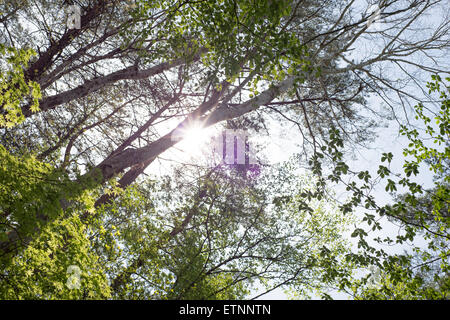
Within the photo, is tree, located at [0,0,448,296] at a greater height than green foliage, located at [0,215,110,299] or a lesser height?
greater

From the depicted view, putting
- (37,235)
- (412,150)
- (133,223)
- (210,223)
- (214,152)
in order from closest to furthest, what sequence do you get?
(37,235)
(412,150)
(210,223)
(133,223)
(214,152)

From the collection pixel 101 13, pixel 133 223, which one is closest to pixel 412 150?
pixel 133 223

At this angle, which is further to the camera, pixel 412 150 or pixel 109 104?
pixel 109 104

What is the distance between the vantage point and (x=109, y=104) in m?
7.43

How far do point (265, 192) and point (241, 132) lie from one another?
1.54 metres

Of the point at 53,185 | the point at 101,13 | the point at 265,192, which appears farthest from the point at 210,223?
the point at 101,13

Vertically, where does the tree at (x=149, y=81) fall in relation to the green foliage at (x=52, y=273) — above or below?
above

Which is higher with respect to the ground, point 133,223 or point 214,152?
point 214,152

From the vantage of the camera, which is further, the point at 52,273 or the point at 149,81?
the point at 149,81

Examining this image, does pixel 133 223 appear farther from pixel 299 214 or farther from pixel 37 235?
pixel 299 214

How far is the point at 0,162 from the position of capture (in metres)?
2.75

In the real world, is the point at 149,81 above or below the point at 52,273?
above
